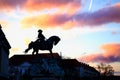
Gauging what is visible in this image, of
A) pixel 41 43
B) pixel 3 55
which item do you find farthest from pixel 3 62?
pixel 41 43

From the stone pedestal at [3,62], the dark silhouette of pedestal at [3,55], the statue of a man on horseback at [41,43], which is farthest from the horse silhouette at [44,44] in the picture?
the stone pedestal at [3,62]

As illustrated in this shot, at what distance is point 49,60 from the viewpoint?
22547 millimetres

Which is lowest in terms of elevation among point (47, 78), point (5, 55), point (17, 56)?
point (47, 78)

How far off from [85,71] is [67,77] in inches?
3411

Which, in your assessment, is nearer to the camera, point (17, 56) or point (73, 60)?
point (73, 60)

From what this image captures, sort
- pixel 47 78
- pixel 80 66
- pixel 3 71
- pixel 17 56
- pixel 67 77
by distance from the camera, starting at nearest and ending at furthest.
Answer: pixel 47 78 < pixel 67 77 < pixel 3 71 < pixel 80 66 < pixel 17 56

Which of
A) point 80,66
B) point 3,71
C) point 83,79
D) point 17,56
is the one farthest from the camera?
point 17,56

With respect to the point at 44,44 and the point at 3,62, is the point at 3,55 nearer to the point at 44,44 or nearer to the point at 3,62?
the point at 3,62

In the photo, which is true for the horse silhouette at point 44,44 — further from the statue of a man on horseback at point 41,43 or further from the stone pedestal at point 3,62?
the stone pedestal at point 3,62

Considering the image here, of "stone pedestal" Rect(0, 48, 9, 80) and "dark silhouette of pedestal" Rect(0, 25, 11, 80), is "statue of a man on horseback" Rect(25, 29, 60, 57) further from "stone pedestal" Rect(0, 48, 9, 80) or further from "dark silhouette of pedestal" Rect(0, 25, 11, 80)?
"stone pedestal" Rect(0, 48, 9, 80)

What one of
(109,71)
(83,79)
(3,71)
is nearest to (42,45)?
(83,79)

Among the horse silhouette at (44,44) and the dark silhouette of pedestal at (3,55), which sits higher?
the dark silhouette of pedestal at (3,55)

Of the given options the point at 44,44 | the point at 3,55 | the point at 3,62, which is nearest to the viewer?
the point at 44,44

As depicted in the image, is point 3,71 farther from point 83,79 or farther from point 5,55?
point 83,79
